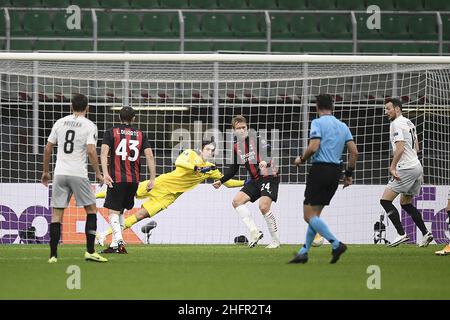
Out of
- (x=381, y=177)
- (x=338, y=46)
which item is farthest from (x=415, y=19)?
(x=381, y=177)

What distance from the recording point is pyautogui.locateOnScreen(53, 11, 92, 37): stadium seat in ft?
67.8

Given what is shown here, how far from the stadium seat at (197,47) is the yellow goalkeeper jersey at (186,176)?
704 cm

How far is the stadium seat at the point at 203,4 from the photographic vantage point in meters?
21.8

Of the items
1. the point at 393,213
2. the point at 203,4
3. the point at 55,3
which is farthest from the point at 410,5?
the point at 393,213

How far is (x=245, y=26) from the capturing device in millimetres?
21016

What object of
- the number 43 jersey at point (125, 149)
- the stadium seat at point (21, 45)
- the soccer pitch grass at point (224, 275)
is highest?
the stadium seat at point (21, 45)

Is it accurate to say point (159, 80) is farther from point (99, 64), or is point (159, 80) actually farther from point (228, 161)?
point (228, 161)

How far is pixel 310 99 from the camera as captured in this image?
50.4ft

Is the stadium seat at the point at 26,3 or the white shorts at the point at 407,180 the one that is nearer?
the white shorts at the point at 407,180

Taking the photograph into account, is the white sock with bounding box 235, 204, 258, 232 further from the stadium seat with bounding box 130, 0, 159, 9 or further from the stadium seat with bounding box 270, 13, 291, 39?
the stadium seat with bounding box 130, 0, 159, 9

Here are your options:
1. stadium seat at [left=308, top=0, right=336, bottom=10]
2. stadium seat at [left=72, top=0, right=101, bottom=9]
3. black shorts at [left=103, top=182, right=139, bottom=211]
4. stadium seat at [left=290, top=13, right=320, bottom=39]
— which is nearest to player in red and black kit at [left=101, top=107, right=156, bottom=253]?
black shorts at [left=103, top=182, right=139, bottom=211]

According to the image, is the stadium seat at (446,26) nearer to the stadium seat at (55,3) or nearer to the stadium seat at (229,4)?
the stadium seat at (229,4)

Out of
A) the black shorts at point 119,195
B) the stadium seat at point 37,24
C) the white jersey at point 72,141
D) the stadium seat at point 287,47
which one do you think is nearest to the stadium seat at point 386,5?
the stadium seat at point 287,47

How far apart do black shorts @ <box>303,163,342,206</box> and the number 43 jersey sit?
8.92 ft
